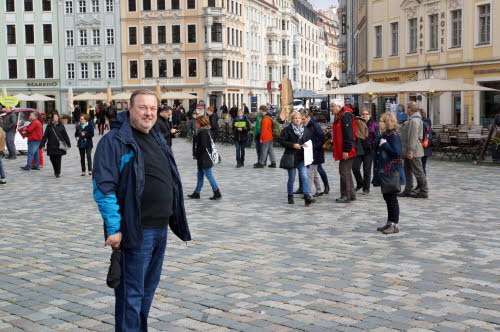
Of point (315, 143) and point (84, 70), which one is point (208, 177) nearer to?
point (315, 143)

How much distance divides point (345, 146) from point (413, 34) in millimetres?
24503

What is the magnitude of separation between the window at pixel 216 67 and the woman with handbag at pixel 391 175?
2516 inches

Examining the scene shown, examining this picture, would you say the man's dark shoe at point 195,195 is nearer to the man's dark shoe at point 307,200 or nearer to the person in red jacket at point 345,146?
the man's dark shoe at point 307,200

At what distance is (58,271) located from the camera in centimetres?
824

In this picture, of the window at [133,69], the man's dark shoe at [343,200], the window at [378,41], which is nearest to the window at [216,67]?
the window at [133,69]

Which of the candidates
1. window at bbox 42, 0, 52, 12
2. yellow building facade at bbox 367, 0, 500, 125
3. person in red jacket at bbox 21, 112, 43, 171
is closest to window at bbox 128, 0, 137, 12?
window at bbox 42, 0, 52, 12

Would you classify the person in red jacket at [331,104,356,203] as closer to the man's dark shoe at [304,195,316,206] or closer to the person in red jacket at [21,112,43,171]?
the man's dark shoe at [304,195,316,206]

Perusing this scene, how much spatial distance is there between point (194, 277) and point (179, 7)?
68.7 metres

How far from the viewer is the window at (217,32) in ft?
244

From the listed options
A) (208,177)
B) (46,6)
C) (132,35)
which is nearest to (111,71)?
(132,35)

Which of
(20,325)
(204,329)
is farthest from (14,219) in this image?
(204,329)

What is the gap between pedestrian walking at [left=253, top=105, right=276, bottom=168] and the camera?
21.0 meters

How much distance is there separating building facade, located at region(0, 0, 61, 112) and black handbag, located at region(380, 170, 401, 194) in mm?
67483

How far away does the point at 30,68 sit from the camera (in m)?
74.7
